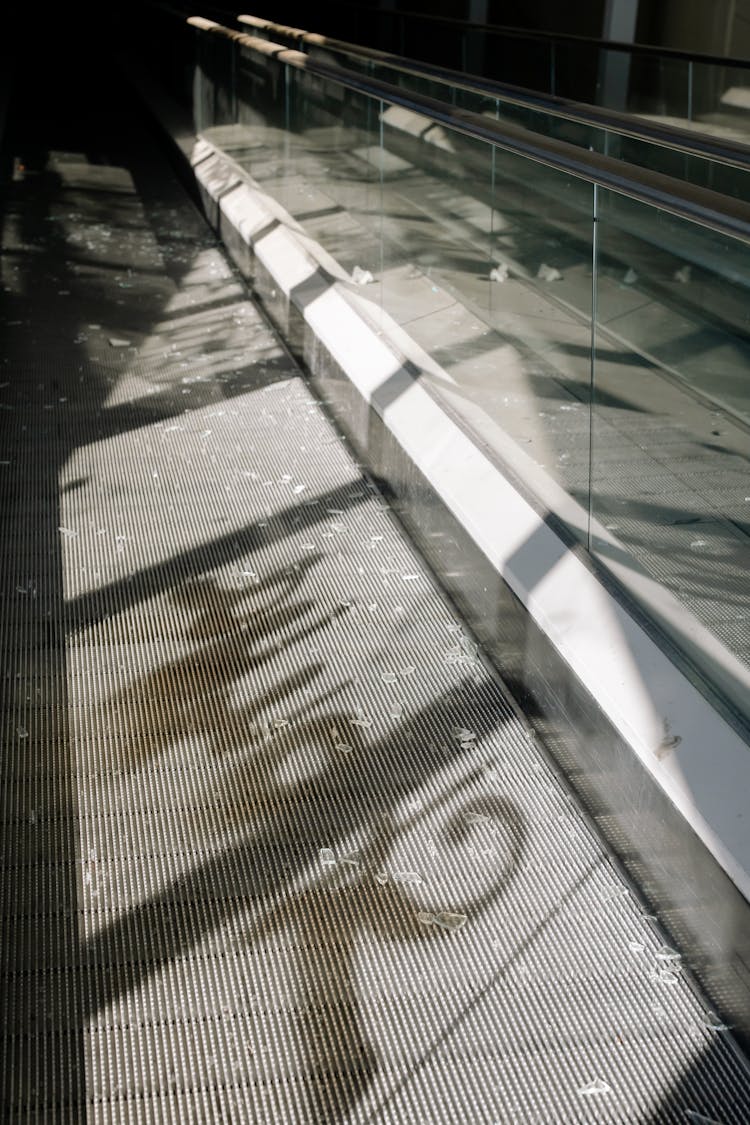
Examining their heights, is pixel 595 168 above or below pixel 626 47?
below

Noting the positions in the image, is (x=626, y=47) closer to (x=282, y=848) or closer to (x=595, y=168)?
(x=595, y=168)

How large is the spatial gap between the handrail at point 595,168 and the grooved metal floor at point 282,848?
4.46 feet

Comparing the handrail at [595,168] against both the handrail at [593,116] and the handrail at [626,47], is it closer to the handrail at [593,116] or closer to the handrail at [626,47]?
the handrail at [593,116]

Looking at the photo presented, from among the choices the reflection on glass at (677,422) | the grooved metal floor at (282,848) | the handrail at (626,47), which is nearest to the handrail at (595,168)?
the reflection on glass at (677,422)

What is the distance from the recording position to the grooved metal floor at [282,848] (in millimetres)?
2232

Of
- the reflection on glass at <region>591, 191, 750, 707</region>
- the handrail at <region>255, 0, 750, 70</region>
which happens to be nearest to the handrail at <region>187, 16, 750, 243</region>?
the reflection on glass at <region>591, 191, 750, 707</region>

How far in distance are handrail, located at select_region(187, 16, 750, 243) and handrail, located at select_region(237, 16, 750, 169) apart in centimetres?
16

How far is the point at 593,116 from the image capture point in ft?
12.0

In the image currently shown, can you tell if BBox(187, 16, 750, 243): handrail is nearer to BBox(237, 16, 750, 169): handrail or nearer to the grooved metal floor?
BBox(237, 16, 750, 169): handrail

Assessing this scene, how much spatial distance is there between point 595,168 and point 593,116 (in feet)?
3.14

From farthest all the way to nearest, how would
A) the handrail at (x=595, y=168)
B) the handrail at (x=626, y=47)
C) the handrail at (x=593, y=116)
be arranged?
the handrail at (x=626, y=47) < the handrail at (x=593, y=116) < the handrail at (x=595, y=168)

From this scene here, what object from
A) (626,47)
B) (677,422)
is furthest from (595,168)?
(626,47)

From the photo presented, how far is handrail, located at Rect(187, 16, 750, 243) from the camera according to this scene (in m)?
2.23

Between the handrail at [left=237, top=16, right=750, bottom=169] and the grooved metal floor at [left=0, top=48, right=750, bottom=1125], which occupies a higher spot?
the handrail at [left=237, top=16, right=750, bottom=169]
